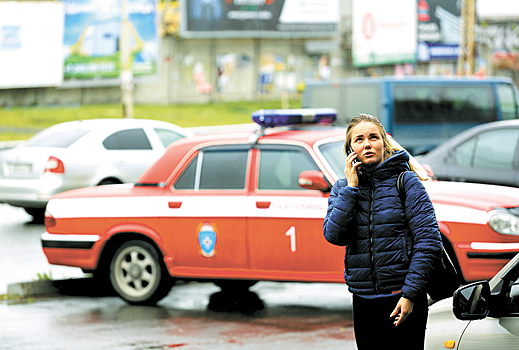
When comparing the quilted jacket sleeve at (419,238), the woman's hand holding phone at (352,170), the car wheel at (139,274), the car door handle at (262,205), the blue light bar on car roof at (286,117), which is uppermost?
the blue light bar on car roof at (286,117)

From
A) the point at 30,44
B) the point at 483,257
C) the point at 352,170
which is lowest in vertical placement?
the point at 483,257

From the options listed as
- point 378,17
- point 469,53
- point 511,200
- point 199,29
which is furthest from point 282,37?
point 511,200

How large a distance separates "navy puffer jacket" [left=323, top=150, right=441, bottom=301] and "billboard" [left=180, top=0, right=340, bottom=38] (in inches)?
1624

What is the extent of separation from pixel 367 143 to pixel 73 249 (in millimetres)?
4327

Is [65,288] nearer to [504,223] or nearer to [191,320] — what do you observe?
[191,320]

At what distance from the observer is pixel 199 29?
145 ft

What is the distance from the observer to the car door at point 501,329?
2.93m

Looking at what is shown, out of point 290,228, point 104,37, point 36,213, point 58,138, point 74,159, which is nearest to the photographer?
point 290,228

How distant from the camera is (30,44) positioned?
1543 inches

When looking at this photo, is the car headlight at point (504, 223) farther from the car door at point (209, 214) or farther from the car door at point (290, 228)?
the car door at point (209, 214)

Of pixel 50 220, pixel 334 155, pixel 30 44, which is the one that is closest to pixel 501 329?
pixel 334 155

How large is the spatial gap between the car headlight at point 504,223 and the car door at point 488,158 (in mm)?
2892

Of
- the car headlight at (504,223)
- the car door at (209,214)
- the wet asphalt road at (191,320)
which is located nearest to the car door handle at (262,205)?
the car door at (209,214)

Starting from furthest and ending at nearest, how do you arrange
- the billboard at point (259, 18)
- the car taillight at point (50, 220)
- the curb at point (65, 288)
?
the billboard at point (259, 18) < the curb at point (65, 288) < the car taillight at point (50, 220)
